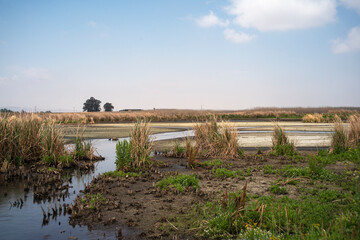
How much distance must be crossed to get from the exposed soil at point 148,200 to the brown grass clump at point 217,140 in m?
2.90

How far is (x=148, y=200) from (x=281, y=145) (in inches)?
362

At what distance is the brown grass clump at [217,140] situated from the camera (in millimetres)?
15008

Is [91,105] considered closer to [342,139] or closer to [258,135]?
[258,135]

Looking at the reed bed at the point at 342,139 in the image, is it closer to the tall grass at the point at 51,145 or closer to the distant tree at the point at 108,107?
the tall grass at the point at 51,145

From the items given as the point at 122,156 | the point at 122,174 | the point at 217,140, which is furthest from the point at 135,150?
the point at 217,140

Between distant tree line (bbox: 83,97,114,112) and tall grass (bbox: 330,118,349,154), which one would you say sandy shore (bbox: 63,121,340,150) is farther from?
distant tree line (bbox: 83,97,114,112)

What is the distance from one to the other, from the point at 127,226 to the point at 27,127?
9446 millimetres

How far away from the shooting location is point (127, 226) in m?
6.73

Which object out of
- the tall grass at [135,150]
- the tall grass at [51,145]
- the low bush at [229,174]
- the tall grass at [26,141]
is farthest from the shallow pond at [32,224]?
the low bush at [229,174]

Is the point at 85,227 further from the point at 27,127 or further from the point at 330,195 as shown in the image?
the point at 27,127

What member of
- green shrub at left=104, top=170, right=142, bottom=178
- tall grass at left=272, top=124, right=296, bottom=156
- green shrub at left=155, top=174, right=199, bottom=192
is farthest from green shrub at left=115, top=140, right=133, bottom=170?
tall grass at left=272, top=124, right=296, bottom=156

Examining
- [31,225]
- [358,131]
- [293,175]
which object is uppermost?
[358,131]

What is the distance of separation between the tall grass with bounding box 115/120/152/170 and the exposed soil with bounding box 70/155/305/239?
35.9 inches

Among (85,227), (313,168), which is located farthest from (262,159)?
(85,227)
